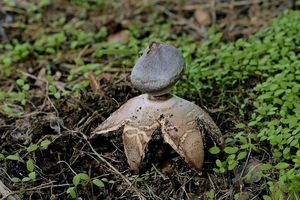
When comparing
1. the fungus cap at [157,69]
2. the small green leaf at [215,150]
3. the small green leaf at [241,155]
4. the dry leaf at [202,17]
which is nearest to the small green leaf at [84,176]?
the fungus cap at [157,69]

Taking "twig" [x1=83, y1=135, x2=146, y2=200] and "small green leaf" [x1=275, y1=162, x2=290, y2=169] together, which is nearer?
"small green leaf" [x1=275, y1=162, x2=290, y2=169]

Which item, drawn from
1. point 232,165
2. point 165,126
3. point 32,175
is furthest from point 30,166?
point 232,165

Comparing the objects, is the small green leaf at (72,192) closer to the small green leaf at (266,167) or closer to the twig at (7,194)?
the twig at (7,194)

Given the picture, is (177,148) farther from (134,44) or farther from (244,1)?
(244,1)

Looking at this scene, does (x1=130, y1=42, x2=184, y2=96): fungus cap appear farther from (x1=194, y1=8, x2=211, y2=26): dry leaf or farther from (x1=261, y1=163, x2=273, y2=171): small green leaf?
(x1=194, y1=8, x2=211, y2=26): dry leaf

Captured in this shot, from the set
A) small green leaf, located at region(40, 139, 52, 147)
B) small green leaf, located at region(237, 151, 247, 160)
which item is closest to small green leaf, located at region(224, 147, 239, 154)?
small green leaf, located at region(237, 151, 247, 160)

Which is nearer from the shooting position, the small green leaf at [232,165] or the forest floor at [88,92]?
the small green leaf at [232,165]

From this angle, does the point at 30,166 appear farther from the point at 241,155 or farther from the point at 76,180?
the point at 241,155

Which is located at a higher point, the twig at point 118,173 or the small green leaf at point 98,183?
the small green leaf at point 98,183
